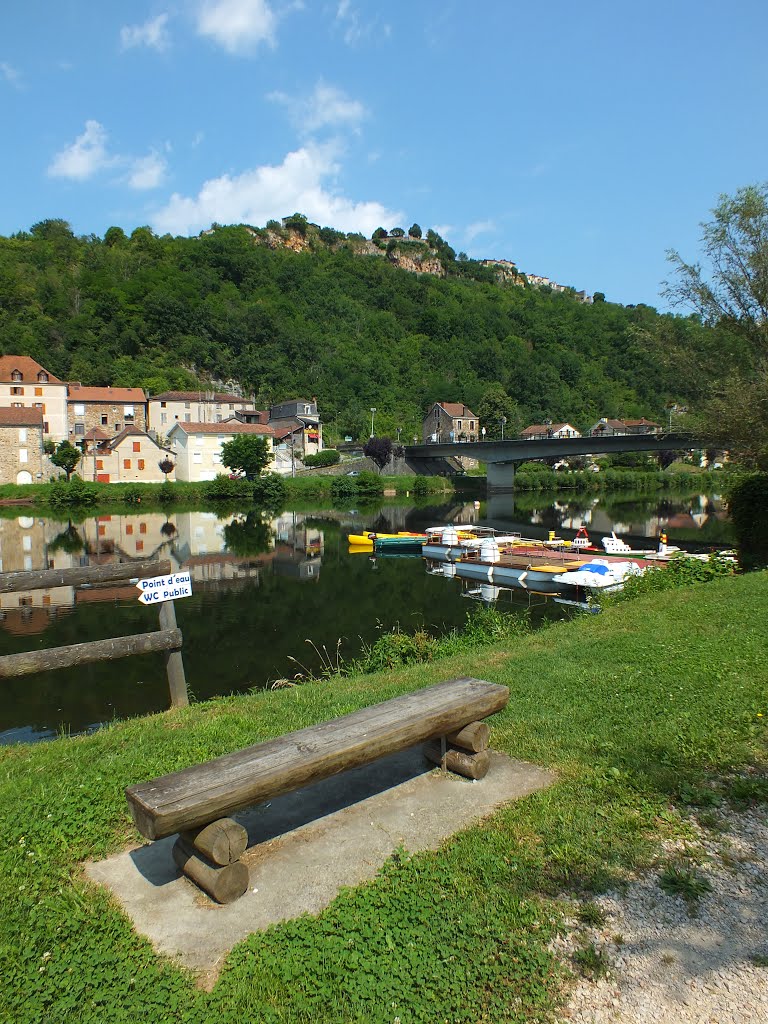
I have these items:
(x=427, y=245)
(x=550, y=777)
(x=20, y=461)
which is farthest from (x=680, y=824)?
(x=427, y=245)

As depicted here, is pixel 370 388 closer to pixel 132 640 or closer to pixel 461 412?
pixel 461 412

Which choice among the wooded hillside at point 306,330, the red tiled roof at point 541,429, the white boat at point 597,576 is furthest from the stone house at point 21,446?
the red tiled roof at point 541,429

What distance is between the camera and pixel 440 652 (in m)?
11.3

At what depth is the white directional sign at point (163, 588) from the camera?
6918 mm

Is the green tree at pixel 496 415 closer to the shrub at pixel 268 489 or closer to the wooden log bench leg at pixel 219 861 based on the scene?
the shrub at pixel 268 489

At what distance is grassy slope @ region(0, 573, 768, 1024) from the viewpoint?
2.84m

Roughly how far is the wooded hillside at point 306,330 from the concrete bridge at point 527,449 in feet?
64.5

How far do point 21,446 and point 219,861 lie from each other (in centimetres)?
6346

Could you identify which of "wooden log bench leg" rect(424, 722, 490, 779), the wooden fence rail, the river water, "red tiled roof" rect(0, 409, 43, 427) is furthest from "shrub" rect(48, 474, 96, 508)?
"wooden log bench leg" rect(424, 722, 490, 779)

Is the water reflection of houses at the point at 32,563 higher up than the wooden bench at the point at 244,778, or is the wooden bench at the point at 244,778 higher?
the wooden bench at the point at 244,778

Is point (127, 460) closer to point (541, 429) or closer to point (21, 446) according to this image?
point (21, 446)

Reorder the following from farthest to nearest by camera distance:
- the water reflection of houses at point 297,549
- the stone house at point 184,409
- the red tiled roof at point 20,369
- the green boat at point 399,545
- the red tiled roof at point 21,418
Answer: the stone house at point 184,409
the red tiled roof at point 20,369
the red tiled roof at point 21,418
the green boat at point 399,545
the water reflection of houses at point 297,549

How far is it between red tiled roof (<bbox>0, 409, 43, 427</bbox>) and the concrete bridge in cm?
4031

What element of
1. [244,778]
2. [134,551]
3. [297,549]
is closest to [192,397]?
Result: [134,551]
